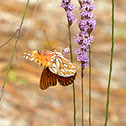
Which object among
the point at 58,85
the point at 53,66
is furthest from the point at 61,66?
the point at 58,85

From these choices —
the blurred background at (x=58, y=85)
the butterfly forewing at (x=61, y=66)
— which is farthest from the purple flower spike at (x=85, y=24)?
the blurred background at (x=58, y=85)

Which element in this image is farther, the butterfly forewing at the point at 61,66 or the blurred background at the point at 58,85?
the blurred background at the point at 58,85

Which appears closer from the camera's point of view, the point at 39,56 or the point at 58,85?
the point at 39,56

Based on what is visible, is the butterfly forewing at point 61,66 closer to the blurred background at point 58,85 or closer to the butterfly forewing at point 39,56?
the butterfly forewing at point 39,56

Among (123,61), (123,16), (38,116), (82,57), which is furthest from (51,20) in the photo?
(82,57)

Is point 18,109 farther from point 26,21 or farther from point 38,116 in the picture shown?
point 26,21

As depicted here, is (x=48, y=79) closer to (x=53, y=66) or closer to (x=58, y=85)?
(x=53, y=66)

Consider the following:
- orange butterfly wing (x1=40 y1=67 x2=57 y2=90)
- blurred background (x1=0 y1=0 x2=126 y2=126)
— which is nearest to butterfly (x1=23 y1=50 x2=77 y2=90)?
A: orange butterfly wing (x1=40 y1=67 x2=57 y2=90)
